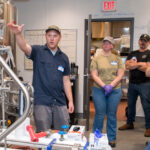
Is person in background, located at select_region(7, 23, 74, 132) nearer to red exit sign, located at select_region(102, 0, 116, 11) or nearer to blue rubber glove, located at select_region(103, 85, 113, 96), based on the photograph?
blue rubber glove, located at select_region(103, 85, 113, 96)

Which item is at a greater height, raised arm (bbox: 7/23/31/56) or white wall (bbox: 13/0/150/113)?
white wall (bbox: 13/0/150/113)

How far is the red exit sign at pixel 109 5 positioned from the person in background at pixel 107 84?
4.51 feet

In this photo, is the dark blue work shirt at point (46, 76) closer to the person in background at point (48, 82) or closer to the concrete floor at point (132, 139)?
the person in background at point (48, 82)

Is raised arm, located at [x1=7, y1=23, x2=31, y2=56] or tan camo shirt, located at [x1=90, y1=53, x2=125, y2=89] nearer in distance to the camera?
raised arm, located at [x1=7, y1=23, x2=31, y2=56]

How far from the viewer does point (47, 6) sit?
13.6ft

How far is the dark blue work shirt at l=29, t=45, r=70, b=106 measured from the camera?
177cm

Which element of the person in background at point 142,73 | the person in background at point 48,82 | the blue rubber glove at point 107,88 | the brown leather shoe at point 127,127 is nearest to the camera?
the person in background at point 48,82

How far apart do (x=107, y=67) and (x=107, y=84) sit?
0.75ft

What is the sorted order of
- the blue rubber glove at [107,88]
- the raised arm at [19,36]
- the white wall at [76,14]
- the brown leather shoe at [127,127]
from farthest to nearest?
the white wall at [76,14] → the brown leather shoe at [127,127] → the blue rubber glove at [107,88] → the raised arm at [19,36]

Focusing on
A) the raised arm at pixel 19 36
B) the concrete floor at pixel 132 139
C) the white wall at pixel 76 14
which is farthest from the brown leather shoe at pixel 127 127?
the raised arm at pixel 19 36

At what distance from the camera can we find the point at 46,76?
178 centimetres

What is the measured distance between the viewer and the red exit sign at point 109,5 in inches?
148

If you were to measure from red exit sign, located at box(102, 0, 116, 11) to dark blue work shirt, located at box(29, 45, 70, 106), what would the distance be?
2.40 m

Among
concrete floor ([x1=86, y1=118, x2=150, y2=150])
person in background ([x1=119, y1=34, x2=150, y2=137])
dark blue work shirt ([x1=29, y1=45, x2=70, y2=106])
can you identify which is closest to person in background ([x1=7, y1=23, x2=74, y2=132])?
dark blue work shirt ([x1=29, y1=45, x2=70, y2=106])
